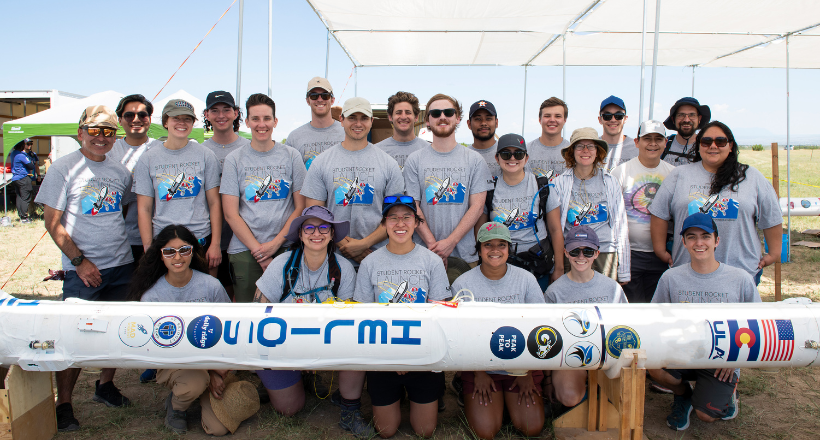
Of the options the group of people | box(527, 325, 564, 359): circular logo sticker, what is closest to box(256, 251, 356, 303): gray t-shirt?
the group of people

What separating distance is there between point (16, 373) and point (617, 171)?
430cm

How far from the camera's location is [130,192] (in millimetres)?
3521

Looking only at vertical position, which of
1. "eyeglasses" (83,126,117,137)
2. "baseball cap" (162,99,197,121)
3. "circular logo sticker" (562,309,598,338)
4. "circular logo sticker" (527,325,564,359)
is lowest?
"circular logo sticker" (527,325,564,359)

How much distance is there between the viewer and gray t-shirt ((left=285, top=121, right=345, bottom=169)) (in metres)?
4.05

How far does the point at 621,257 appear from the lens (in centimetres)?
332

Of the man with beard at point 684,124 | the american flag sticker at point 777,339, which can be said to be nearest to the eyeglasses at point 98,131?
the american flag sticker at point 777,339

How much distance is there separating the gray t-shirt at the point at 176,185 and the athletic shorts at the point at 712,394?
3.61m

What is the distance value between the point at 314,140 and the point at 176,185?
1.22 meters

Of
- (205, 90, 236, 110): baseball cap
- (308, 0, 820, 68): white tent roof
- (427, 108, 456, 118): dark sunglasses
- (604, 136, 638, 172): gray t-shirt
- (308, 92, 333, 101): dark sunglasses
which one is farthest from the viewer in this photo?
(308, 0, 820, 68): white tent roof

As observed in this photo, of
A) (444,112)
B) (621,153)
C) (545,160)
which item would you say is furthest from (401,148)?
(621,153)

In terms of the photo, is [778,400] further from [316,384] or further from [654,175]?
[316,384]

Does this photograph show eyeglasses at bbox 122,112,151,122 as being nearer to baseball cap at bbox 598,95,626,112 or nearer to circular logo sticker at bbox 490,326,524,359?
circular logo sticker at bbox 490,326,524,359

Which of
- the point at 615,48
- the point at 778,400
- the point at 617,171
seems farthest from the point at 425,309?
the point at 615,48

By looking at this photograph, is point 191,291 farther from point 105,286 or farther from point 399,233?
point 399,233
